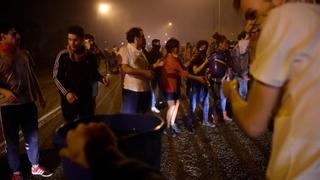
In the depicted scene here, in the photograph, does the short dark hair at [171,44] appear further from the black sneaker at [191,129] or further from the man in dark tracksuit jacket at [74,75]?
the man in dark tracksuit jacket at [74,75]

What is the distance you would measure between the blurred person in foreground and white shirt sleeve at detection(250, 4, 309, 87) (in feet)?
1.99

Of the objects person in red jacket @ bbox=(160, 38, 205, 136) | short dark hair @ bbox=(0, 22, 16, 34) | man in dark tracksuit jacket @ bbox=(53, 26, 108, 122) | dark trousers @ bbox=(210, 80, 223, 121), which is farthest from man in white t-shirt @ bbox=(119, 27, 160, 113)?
dark trousers @ bbox=(210, 80, 223, 121)

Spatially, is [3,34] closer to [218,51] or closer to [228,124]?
[218,51]

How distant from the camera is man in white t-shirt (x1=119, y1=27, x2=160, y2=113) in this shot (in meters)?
6.54

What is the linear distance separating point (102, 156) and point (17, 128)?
4.22m

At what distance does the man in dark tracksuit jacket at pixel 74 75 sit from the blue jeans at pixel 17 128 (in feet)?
1.63

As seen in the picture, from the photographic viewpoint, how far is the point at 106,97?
13539mm

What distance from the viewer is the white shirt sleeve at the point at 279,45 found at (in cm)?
147

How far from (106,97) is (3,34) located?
334 inches

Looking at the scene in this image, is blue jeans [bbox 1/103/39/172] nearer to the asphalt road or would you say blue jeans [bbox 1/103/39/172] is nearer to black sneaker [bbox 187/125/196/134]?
the asphalt road

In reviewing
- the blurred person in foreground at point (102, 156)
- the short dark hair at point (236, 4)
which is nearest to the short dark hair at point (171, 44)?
the short dark hair at point (236, 4)

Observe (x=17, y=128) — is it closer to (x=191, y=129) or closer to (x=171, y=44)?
(x=171, y=44)

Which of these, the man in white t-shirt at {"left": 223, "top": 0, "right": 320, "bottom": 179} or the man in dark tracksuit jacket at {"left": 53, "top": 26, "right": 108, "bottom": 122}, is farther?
the man in dark tracksuit jacket at {"left": 53, "top": 26, "right": 108, "bottom": 122}

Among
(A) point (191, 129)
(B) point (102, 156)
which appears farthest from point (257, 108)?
(A) point (191, 129)
